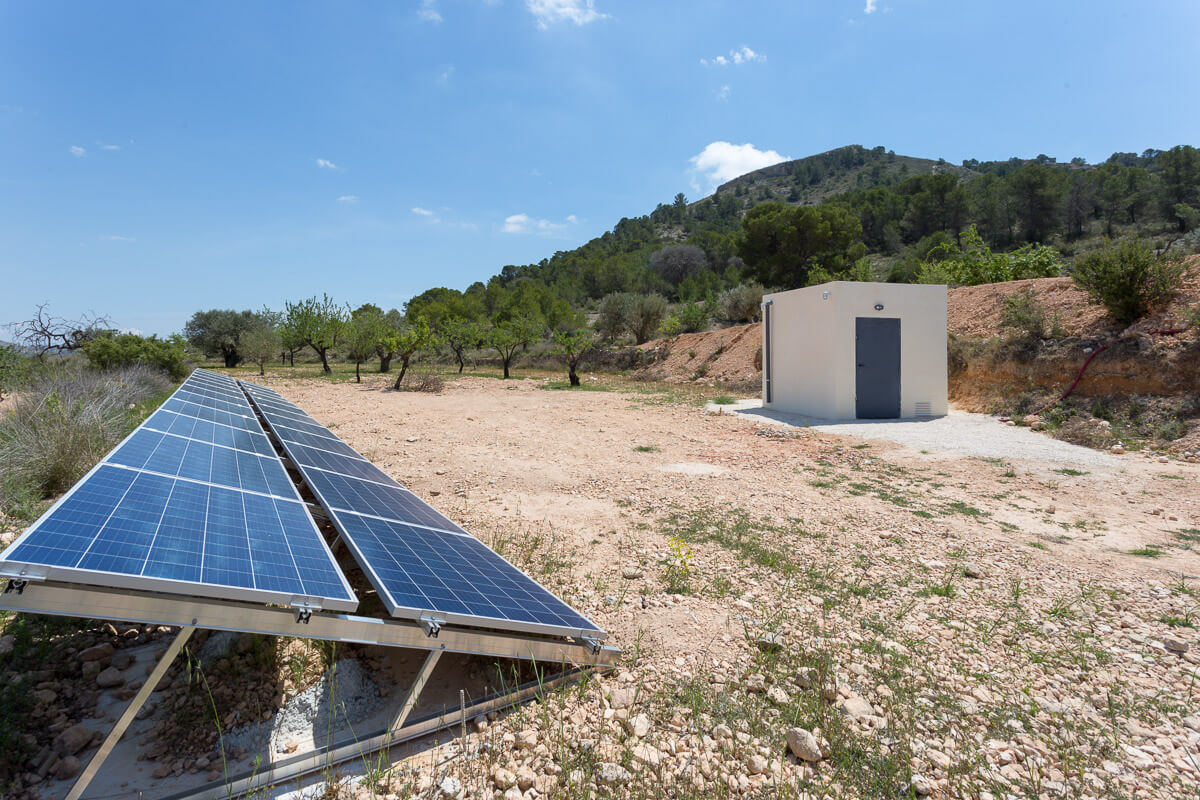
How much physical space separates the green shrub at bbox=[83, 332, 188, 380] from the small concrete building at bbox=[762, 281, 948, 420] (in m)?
18.9

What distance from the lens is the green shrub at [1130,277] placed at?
37.0 feet

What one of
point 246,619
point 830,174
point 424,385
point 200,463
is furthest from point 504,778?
point 830,174

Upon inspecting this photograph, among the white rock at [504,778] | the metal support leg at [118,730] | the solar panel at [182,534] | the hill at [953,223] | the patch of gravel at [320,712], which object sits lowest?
the white rock at [504,778]

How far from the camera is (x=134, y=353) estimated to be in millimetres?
17781

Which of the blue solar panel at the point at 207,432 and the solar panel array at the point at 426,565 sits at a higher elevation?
the blue solar panel at the point at 207,432

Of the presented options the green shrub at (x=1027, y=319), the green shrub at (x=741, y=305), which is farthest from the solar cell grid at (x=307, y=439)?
the green shrub at (x=741, y=305)

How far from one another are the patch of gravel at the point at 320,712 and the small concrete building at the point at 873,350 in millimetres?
11465

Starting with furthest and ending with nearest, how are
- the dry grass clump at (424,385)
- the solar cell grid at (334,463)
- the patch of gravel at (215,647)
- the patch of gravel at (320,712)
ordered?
the dry grass clump at (424,385), the solar cell grid at (334,463), the patch of gravel at (215,647), the patch of gravel at (320,712)

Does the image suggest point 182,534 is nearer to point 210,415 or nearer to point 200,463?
point 200,463

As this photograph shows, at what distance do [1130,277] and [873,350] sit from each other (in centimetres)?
514

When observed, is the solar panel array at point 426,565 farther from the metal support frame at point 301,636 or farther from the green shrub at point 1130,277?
the green shrub at point 1130,277

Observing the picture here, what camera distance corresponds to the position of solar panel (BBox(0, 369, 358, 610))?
177 centimetres

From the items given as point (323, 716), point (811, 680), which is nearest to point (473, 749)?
point (323, 716)

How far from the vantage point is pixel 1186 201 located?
3344 centimetres
